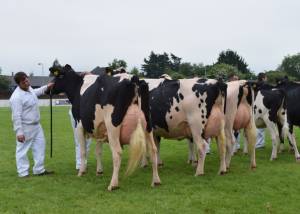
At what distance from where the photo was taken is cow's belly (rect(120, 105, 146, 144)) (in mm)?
8508

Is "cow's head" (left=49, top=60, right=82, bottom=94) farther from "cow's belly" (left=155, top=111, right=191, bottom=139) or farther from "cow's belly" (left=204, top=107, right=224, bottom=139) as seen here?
"cow's belly" (left=204, top=107, right=224, bottom=139)

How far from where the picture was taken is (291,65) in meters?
121

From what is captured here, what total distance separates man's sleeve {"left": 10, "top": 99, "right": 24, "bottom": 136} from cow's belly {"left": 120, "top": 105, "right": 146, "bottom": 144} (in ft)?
8.12

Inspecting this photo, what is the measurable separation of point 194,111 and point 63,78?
11.0 feet

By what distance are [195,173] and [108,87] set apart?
115 inches

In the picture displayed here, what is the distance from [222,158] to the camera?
32.4 ft

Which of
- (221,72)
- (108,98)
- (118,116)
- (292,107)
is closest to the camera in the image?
(118,116)

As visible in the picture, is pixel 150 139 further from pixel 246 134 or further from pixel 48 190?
pixel 246 134

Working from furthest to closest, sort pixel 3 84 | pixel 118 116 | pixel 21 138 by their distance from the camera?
pixel 3 84 < pixel 21 138 < pixel 118 116

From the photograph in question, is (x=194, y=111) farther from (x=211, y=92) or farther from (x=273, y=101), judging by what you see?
(x=273, y=101)

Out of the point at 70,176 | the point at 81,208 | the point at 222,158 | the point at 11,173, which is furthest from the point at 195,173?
the point at 11,173

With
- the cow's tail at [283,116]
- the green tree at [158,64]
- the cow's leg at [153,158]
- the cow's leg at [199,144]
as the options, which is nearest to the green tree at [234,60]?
the green tree at [158,64]

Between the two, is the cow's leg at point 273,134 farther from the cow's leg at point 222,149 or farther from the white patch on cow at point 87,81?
the white patch on cow at point 87,81

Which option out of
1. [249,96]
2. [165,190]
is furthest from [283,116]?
[165,190]
